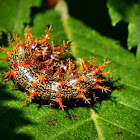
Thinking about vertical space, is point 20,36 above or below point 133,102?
above

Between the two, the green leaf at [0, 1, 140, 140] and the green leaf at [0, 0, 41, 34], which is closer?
the green leaf at [0, 1, 140, 140]

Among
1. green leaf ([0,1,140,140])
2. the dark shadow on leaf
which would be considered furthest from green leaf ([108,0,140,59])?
the dark shadow on leaf

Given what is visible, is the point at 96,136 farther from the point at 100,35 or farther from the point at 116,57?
the point at 100,35

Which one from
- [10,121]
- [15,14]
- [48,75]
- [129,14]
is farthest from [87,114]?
[15,14]

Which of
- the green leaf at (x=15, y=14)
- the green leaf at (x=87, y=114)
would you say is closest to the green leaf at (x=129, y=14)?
the green leaf at (x=87, y=114)

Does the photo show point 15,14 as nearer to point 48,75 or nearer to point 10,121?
point 48,75

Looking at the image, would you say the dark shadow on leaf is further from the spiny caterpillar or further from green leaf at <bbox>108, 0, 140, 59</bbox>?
green leaf at <bbox>108, 0, 140, 59</bbox>

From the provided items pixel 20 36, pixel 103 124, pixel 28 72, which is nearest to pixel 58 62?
pixel 28 72
